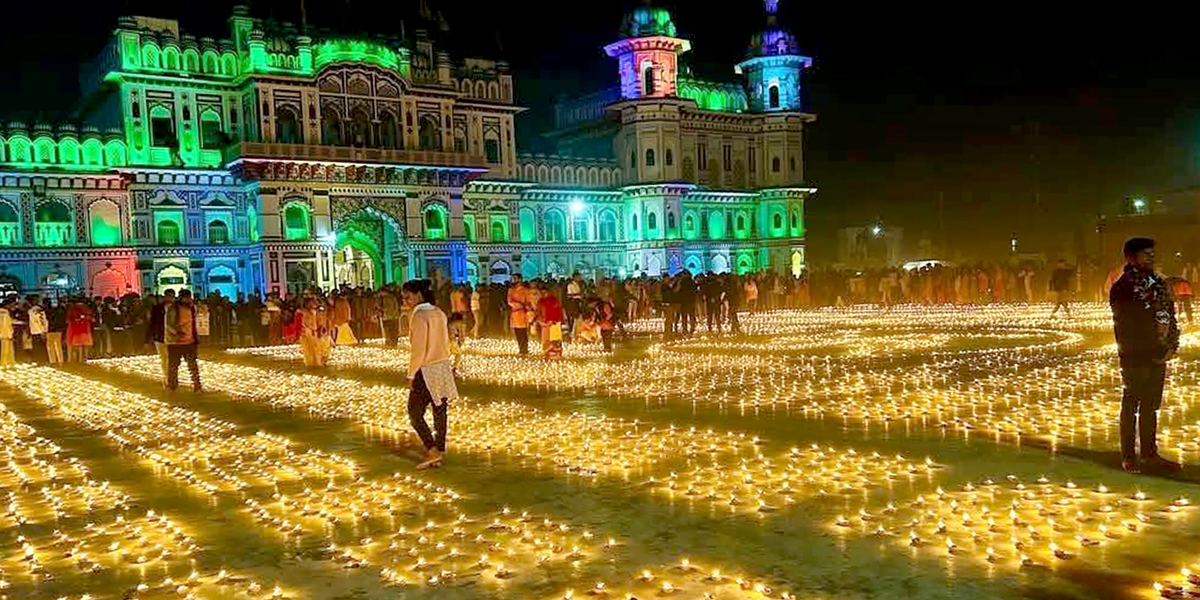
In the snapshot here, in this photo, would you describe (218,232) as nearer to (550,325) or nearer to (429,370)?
(550,325)

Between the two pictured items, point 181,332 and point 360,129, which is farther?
point 360,129

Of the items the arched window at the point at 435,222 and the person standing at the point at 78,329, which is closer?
the person standing at the point at 78,329

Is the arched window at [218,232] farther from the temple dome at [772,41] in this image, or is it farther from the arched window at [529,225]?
the temple dome at [772,41]

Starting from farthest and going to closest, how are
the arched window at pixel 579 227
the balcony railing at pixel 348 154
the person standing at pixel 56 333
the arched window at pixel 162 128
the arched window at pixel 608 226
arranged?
the arched window at pixel 608 226 < the arched window at pixel 579 227 < the arched window at pixel 162 128 < the balcony railing at pixel 348 154 < the person standing at pixel 56 333

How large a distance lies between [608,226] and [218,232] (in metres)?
20.4

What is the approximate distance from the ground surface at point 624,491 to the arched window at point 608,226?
37321 mm

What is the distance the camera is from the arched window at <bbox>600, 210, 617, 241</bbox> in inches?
2025

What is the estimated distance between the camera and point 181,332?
567 inches

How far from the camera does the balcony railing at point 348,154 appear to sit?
3712 centimetres

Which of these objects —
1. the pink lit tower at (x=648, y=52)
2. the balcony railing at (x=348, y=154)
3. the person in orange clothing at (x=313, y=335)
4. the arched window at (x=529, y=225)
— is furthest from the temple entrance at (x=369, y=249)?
the person in orange clothing at (x=313, y=335)

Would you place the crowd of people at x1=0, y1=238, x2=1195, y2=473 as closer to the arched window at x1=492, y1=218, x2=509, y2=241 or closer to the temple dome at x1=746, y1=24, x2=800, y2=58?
the arched window at x1=492, y1=218, x2=509, y2=241

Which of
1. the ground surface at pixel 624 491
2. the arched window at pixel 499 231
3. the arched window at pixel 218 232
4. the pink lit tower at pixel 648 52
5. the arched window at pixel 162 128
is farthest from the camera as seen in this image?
the pink lit tower at pixel 648 52

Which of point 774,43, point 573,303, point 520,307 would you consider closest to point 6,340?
point 520,307

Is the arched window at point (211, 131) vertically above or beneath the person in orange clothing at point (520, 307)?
above
